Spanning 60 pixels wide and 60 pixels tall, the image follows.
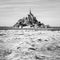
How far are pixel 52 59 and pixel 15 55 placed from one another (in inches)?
65.7

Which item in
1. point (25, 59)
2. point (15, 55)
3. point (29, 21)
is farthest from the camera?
point (29, 21)

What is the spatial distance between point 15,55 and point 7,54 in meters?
0.44

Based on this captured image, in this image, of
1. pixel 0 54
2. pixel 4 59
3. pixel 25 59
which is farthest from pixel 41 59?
pixel 0 54

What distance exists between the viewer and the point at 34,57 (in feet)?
14.1

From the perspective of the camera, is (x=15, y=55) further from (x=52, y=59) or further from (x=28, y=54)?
(x=52, y=59)

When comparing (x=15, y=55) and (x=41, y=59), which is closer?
(x=41, y=59)

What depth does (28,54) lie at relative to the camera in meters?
4.62

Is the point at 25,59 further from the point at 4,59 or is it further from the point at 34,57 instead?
the point at 4,59

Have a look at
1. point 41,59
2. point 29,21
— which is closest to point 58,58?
point 41,59

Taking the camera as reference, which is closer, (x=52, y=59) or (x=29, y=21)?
(x=52, y=59)

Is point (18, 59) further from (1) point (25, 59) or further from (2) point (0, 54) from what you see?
(2) point (0, 54)

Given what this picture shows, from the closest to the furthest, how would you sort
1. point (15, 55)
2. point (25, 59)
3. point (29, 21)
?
point (25, 59), point (15, 55), point (29, 21)

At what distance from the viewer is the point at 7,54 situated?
15.3ft

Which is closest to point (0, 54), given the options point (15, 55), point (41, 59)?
point (15, 55)
